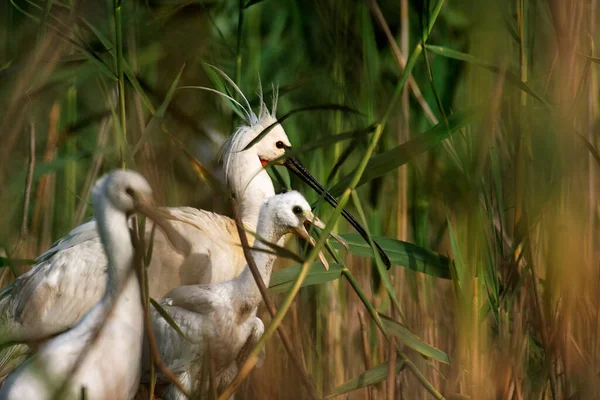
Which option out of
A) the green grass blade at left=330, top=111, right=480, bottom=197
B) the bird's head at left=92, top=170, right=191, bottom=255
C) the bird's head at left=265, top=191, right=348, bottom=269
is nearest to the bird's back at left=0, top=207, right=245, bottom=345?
the bird's head at left=265, top=191, right=348, bottom=269

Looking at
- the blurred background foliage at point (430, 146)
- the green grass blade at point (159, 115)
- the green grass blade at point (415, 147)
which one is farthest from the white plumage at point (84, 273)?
the green grass blade at point (159, 115)

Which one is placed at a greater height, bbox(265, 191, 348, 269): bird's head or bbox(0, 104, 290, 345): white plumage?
bbox(265, 191, 348, 269): bird's head

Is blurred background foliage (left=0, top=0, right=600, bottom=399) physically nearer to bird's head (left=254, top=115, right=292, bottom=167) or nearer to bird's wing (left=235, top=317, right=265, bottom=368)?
bird's wing (left=235, top=317, right=265, bottom=368)

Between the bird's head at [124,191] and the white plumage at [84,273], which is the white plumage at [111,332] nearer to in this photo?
the bird's head at [124,191]

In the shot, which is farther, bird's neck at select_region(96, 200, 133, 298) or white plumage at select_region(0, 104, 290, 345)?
white plumage at select_region(0, 104, 290, 345)

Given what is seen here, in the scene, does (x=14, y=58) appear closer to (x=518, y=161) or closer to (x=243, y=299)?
(x=518, y=161)

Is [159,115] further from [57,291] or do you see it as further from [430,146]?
[57,291]

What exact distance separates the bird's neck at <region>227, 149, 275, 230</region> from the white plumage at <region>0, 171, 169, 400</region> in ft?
5.25

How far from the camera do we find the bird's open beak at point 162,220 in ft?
6.59

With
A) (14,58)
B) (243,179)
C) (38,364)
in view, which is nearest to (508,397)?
(38,364)

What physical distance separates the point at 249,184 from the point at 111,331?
1958 millimetres

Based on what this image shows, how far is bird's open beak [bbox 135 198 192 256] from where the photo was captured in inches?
79.0

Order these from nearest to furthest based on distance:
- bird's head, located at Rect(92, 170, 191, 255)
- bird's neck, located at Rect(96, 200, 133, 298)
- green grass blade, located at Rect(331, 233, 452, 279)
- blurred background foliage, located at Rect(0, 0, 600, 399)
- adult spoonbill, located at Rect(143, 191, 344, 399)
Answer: blurred background foliage, located at Rect(0, 0, 600, 399), bird's head, located at Rect(92, 170, 191, 255), bird's neck, located at Rect(96, 200, 133, 298), green grass blade, located at Rect(331, 233, 452, 279), adult spoonbill, located at Rect(143, 191, 344, 399)

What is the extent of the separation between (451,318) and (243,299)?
722 millimetres
